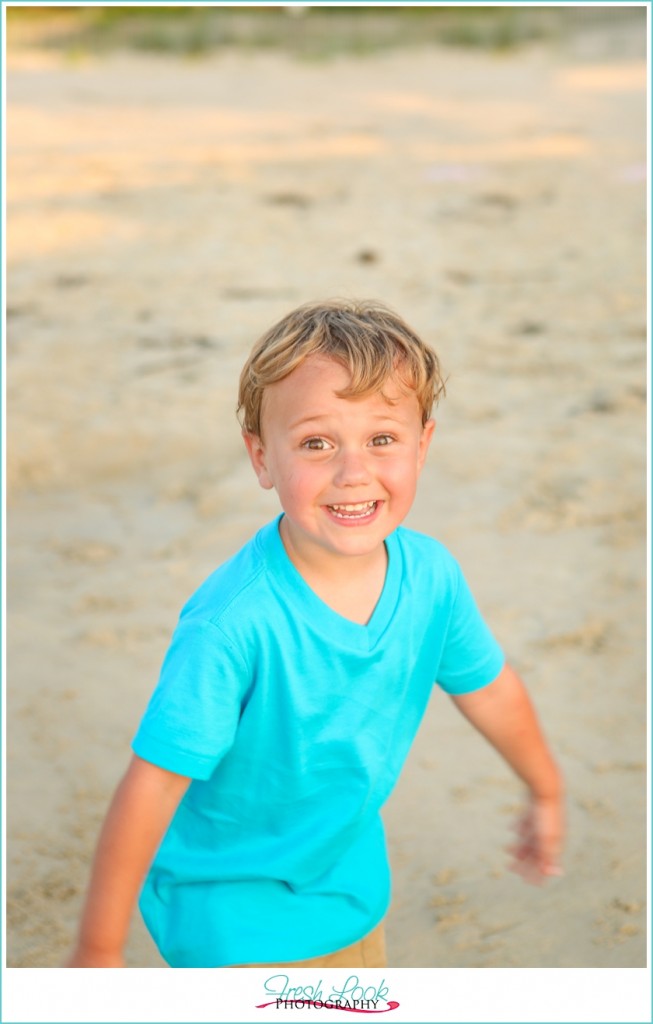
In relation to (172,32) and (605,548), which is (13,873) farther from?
(172,32)

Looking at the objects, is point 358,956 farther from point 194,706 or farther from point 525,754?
point 194,706

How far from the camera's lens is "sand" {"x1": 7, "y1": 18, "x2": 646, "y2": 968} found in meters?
2.30

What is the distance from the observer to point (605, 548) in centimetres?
332

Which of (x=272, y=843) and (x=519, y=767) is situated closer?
(x=272, y=843)

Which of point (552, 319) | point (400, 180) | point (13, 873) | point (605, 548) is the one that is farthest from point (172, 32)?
point (13, 873)

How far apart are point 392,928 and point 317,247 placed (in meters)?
4.07

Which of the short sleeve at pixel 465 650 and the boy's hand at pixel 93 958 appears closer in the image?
the boy's hand at pixel 93 958

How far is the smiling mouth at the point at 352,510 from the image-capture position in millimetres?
1521

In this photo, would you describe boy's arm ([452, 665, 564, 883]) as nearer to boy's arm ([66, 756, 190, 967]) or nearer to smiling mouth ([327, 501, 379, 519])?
smiling mouth ([327, 501, 379, 519])

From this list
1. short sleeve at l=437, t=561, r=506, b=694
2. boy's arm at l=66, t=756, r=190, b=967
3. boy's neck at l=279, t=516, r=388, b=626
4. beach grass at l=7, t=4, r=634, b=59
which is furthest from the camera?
beach grass at l=7, t=4, r=634, b=59

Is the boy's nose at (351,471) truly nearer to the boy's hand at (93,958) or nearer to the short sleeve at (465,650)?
the short sleeve at (465,650)

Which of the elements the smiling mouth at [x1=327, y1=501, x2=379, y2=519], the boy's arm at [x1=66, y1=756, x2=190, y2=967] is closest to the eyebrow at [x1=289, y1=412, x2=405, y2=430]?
the smiling mouth at [x1=327, y1=501, x2=379, y2=519]

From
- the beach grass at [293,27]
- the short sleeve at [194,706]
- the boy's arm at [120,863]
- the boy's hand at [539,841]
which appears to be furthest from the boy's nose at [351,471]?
the beach grass at [293,27]

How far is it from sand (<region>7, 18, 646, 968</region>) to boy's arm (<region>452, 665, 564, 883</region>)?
38cm
